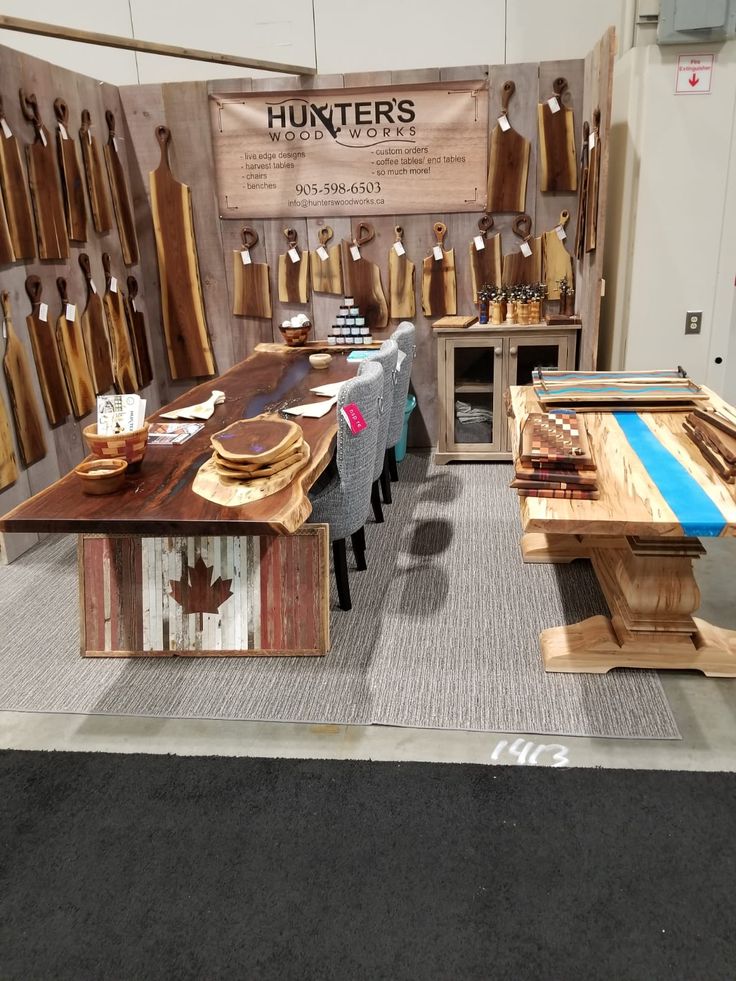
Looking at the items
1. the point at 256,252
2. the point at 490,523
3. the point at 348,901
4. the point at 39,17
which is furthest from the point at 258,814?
the point at 39,17

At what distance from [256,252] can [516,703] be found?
314 centimetres

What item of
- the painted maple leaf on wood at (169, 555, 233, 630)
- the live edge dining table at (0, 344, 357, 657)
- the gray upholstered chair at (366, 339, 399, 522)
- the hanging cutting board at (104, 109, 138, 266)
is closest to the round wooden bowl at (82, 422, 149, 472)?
the live edge dining table at (0, 344, 357, 657)

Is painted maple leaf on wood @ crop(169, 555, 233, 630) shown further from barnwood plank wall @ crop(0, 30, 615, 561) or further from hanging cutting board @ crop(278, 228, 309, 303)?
hanging cutting board @ crop(278, 228, 309, 303)

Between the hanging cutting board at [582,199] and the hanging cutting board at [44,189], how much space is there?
252 centimetres

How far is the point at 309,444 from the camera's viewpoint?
2.33 meters

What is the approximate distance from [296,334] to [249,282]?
570 mm

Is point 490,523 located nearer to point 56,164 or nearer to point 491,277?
point 491,277

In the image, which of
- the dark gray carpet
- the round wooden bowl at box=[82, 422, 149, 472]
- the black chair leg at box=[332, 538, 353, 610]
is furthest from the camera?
the black chair leg at box=[332, 538, 353, 610]

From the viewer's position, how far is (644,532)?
172 cm

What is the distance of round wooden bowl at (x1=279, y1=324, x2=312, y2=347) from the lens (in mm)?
4066

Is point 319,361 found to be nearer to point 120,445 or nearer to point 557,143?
point 120,445

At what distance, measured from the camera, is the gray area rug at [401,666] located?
216 centimetres

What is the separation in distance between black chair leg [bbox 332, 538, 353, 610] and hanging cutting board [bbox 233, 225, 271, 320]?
224 cm

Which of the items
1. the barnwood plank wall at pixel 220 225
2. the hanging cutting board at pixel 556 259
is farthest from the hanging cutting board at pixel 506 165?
the hanging cutting board at pixel 556 259
